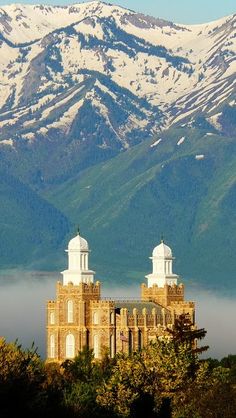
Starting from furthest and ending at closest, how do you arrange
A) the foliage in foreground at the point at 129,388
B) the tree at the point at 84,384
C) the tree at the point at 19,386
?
the tree at the point at 84,384
the foliage in foreground at the point at 129,388
the tree at the point at 19,386

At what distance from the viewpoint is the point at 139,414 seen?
506ft

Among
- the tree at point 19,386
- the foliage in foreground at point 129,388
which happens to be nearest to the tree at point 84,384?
the foliage in foreground at point 129,388

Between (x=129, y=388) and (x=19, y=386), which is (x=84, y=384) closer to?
(x=129, y=388)

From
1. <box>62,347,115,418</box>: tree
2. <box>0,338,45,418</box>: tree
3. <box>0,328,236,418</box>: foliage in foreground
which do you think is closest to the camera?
<box>0,338,45,418</box>: tree

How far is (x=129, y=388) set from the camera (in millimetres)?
157500

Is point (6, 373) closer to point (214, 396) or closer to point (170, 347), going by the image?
point (214, 396)

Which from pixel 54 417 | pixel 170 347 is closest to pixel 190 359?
pixel 170 347

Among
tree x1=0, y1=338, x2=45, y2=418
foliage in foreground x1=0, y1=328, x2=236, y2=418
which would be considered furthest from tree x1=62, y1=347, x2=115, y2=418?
tree x1=0, y1=338, x2=45, y2=418

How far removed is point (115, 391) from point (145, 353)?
13.4 m

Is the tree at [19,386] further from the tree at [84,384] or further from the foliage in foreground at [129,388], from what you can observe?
the tree at [84,384]

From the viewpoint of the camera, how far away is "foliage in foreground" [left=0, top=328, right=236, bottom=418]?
139 m

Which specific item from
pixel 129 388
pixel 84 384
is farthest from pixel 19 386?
pixel 84 384

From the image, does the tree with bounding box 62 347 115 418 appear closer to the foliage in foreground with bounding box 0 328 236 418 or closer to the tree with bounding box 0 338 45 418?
the foliage in foreground with bounding box 0 328 236 418

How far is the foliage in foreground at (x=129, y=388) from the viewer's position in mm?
138875
